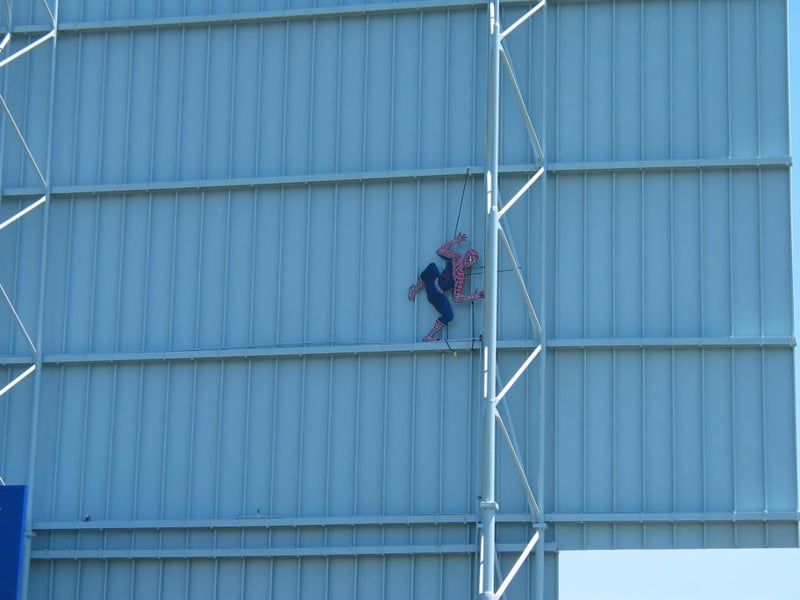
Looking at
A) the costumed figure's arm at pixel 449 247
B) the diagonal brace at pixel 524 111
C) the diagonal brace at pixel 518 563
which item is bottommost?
the diagonal brace at pixel 518 563

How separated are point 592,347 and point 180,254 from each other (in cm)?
645

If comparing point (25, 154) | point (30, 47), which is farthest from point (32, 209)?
point (30, 47)

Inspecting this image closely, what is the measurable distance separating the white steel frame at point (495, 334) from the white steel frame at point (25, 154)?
7102 mm

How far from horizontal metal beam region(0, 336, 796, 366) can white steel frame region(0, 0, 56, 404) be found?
298 millimetres

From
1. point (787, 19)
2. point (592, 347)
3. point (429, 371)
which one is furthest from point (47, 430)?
point (787, 19)

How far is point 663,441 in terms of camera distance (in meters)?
23.4

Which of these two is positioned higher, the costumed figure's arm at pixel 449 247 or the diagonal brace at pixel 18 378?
the costumed figure's arm at pixel 449 247

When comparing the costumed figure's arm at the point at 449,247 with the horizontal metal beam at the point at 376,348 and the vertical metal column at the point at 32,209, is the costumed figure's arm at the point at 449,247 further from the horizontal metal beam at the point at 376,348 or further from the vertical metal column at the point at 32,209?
the vertical metal column at the point at 32,209

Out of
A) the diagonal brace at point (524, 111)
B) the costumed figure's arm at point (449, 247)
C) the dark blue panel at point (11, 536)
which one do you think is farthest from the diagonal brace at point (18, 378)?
the diagonal brace at point (524, 111)

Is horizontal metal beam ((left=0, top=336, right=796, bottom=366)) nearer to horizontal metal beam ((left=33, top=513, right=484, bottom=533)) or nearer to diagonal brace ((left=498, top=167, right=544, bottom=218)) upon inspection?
diagonal brace ((left=498, top=167, right=544, bottom=218))

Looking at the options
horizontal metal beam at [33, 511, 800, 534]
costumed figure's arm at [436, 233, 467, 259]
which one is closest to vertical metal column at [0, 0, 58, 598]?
horizontal metal beam at [33, 511, 800, 534]

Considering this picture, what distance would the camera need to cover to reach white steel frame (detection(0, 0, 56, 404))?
24.9 metres

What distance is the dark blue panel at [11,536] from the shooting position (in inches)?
915

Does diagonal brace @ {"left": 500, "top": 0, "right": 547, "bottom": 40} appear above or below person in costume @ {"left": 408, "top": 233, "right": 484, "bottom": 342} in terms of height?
above
